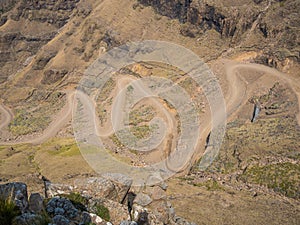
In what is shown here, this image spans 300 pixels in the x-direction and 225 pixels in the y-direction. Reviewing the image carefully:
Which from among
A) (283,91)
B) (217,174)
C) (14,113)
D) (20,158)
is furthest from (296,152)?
(14,113)

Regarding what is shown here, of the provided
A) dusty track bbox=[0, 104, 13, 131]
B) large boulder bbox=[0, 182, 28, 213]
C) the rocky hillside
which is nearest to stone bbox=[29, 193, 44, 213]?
the rocky hillside

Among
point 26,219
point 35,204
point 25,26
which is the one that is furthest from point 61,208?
point 25,26

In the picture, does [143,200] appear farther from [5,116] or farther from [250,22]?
[5,116]

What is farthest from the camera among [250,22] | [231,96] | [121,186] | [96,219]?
[250,22]

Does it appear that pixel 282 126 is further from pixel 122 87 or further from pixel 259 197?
pixel 122 87

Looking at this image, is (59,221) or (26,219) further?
(59,221)

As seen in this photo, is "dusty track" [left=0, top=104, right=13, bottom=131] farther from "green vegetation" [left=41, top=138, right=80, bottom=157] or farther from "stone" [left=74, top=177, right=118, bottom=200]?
"stone" [left=74, top=177, right=118, bottom=200]

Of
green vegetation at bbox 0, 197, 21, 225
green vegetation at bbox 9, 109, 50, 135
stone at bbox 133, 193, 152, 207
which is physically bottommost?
stone at bbox 133, 193, 152, 207
